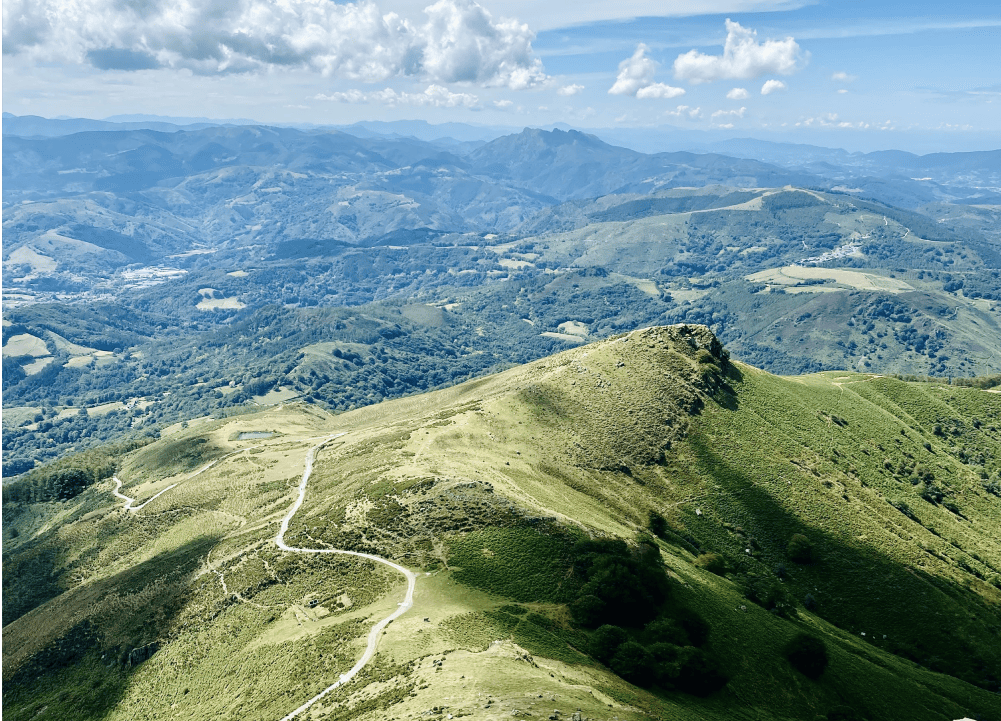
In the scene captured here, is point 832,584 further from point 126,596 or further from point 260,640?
point 126,596

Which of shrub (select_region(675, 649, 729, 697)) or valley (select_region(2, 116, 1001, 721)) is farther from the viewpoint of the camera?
shrub (select_region(675, 649, 729, 697))

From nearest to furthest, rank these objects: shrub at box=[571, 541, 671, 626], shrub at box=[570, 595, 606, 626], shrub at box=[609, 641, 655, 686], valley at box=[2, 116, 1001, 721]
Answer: shrub at box=[609, 641, 655, 686], valley at box=[2, 116, 1001, 721], shrub at box=[570, 595, 606, 626], shrub at box=[571, 541, 671, 626]

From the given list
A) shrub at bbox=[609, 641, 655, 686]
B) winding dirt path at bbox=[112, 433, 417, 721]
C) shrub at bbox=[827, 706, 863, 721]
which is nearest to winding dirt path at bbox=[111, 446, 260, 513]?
winding dirt path at bbox=[112, 433, 417, 721]

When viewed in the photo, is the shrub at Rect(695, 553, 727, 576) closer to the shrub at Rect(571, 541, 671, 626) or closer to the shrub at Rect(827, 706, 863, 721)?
the shrub at Rect(571, 541, 671, 626)

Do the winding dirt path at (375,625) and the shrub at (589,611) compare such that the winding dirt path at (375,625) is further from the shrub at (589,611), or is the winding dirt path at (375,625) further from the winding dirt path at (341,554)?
the shrub at (589,611)

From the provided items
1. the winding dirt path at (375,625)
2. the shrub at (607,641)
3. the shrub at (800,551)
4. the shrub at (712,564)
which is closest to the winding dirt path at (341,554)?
the winding dirt path at (375,625)

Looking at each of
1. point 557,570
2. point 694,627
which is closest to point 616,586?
point 557,570
